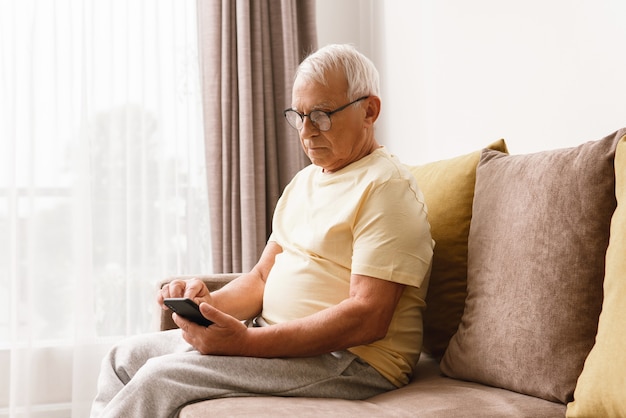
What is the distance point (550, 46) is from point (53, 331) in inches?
90.1

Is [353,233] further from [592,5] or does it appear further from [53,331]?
[53,331]

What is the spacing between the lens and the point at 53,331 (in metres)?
3.18

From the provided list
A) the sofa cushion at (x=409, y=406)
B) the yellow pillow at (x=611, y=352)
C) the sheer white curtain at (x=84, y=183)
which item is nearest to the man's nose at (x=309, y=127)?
the sofa cushion at (x=409, y=406)

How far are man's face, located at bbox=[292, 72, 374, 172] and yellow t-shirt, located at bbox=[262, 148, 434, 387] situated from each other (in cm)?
4

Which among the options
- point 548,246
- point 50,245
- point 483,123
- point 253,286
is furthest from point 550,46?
point 50,245

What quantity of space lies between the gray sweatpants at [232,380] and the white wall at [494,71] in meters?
0.87

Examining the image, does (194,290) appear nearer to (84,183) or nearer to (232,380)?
(232,380)

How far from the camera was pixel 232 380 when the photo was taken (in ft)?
5.15

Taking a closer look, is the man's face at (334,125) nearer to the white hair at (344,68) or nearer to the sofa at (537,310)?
the white hair at (344,68)

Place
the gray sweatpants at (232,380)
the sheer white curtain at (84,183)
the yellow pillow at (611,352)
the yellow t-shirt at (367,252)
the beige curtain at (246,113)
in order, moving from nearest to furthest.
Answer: the yellow pillow at (611,352) → the gray sweatpants at (232,380) → the yellow t-shirt at (367,252) → the sheer white curtain at (84,183) → the beige curtain at (246,113)

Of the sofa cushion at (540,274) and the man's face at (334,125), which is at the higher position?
the man's face at (334,125)

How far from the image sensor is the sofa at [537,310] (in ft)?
4.30

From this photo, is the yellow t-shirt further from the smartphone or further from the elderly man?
the smartphone

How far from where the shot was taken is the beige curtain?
10.7 ft
